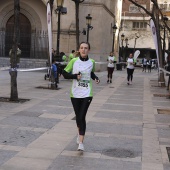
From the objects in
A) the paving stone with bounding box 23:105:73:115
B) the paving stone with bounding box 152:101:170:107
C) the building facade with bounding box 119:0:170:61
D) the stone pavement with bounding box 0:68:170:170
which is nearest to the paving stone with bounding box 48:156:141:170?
the stone pavement with bounding box 0:68:170:170

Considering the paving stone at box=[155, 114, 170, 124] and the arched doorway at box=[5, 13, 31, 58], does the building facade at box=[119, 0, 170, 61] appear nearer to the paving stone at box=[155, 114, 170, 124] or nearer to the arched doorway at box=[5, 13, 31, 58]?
the arched doorway at box=[5, 13, 31, 58]

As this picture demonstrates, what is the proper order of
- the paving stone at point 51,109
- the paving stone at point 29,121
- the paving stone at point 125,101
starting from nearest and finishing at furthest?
the paving stone at point 29,121, the paving stone at point 51,109, the paving stone at point 125,101

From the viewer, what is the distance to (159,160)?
6.23 meters

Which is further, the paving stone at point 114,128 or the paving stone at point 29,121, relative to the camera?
the paving stone at point 29,121

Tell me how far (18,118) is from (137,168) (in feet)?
13.8

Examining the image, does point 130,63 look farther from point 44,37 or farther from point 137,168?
point 137,168

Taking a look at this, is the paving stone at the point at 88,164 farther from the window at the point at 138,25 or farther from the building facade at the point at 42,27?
the window at the point at 138,25

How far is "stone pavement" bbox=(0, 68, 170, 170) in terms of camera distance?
591 cm

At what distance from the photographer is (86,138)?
7574mm

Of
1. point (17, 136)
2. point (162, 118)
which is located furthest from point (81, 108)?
point (162, 118)

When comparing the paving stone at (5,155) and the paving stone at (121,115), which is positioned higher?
the paving stone at (5,155)

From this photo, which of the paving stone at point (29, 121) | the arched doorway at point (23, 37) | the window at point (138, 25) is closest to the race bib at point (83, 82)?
the paving stone at point (29, 121)

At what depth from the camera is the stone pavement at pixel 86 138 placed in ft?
19.4

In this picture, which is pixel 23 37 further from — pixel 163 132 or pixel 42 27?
pixel 163 132
